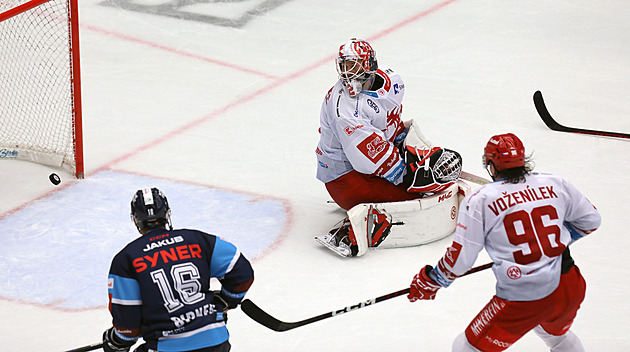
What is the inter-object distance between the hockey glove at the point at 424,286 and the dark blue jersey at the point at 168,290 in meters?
0.69

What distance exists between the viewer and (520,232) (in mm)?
2975

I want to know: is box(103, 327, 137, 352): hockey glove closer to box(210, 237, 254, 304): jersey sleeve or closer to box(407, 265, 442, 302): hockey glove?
box(210, 237, 254, 304): jersey sleeve

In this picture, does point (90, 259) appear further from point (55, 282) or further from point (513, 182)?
point (513, 182)

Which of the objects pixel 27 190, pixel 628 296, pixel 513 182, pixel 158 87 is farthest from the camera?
pixel 158 87

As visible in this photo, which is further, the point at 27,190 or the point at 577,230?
the point at 27,190

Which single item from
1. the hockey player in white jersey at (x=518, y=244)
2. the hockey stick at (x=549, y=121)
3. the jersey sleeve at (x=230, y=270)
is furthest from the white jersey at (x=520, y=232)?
the hockey stick at (x=549, y=121)

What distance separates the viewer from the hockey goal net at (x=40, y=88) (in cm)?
514

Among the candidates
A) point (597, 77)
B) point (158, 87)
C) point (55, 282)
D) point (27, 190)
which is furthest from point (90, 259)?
point (597, 77)

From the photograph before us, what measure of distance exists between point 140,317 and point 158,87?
12.2 ft

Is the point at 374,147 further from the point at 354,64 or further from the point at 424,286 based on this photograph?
the point at 424,286

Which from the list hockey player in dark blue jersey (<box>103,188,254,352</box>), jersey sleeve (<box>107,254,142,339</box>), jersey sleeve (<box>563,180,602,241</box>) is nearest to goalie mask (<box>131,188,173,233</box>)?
hockey player in dark blue jersey (<box>103,188,254,352</box>)

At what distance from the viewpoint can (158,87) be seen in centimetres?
637

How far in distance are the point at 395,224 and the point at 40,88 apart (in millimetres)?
2812

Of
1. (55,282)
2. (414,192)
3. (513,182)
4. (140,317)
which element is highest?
(513,182)
